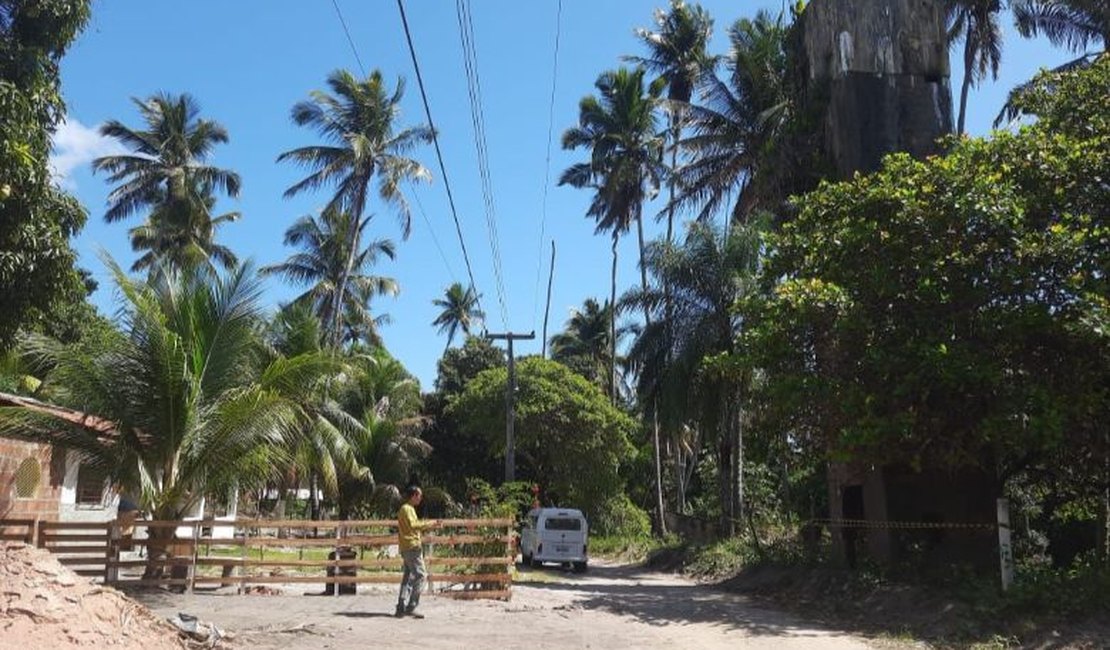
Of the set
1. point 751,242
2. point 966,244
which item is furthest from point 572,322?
point 966,244

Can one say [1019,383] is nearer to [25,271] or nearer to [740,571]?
[740,571]

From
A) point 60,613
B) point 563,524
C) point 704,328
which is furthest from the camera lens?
point 563,524

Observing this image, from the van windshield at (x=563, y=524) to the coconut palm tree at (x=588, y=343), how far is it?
2598cm

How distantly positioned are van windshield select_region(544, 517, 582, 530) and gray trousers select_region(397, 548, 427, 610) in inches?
642

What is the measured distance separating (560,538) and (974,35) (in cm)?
2238

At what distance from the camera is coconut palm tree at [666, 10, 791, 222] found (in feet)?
92.9

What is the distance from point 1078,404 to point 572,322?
50768 mm

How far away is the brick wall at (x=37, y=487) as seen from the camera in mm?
16578

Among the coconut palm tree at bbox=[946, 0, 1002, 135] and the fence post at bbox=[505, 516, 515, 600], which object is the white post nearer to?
the fence post at bbox=[505, 516, 515, 600]

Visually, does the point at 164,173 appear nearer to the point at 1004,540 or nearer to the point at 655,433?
the point at 655,433

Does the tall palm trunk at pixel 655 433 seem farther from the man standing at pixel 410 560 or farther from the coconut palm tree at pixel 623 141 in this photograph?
the man standing at pixel 410 560

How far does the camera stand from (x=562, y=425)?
4156 cm

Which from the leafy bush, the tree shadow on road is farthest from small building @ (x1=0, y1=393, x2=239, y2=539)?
the leafy bush

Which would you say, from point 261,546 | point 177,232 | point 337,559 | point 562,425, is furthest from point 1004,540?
A: point 177,232
